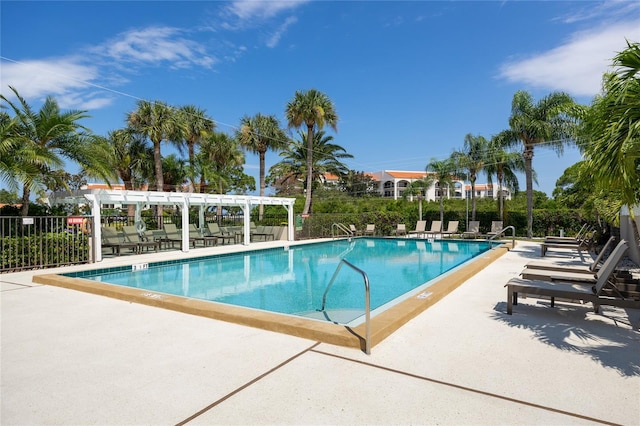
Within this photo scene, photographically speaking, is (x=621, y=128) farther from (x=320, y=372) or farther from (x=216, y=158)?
(x=216, y=158)

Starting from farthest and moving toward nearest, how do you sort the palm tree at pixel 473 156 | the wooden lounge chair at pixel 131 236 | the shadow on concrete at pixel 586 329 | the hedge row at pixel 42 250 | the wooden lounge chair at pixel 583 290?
the palm tree at pixel 473 156 → the wooden lounge chair at pixel 131 236 → the hedge row at pixel 42 250 → the wooden lounge chair at pixel 583 290 → the shadow on concrete at pixel 586 329

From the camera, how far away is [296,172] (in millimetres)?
29250

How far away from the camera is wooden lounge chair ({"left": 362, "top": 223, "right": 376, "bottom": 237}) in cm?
2319

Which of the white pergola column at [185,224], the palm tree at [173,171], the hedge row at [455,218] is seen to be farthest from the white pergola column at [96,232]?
the palm tree at [173,171]

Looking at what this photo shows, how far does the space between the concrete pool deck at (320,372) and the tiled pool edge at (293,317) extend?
0.38ft

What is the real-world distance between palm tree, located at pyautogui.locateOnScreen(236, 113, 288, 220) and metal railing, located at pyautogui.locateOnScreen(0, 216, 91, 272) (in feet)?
47.1

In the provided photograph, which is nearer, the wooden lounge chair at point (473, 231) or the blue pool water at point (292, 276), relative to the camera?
the blue pool water at point (292, 276)

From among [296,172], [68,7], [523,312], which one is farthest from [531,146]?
[68,7]

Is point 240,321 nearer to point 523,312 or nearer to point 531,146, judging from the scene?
point 523,312

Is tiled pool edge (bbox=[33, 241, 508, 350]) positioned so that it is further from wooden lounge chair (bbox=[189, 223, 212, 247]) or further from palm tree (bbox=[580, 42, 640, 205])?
wooden lounge chair (bbox=[189, 223, 212, 247])

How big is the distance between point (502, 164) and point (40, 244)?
24543 millimetres

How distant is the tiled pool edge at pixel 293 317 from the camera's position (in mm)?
4316

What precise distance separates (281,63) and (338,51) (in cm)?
502

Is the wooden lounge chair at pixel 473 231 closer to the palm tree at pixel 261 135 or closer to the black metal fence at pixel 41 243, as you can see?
the palm tree at pixel 261 135
